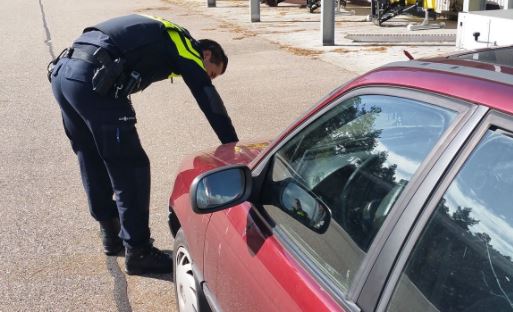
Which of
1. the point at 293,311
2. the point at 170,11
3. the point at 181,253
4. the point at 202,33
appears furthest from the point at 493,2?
the point at 293,311

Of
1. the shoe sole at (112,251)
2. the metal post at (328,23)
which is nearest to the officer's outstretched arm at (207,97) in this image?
the shoe sole at (112,251)

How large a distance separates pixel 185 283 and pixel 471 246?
1866 mm

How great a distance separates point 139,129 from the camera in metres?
7.77

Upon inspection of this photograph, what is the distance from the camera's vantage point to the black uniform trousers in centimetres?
375

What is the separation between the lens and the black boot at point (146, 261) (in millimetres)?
4062

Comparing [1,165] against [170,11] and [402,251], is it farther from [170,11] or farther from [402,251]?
[170,11]

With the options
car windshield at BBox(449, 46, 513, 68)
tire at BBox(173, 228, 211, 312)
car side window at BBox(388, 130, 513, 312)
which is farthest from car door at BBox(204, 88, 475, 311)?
car windshield at BBox(449, 46, 513, 68)

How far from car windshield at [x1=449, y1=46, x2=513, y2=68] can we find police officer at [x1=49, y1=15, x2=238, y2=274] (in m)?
1.74

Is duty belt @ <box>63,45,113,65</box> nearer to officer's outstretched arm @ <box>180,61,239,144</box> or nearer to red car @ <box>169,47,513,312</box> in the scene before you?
officer's outstretched arm @ <box>180,61,239,144</box>

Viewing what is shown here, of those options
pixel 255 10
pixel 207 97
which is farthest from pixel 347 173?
pixel 255 10

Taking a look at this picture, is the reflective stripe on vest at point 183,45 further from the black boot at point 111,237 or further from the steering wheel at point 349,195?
the steering wheel at point 349,195

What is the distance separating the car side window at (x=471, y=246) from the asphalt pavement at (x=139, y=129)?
2246 mm

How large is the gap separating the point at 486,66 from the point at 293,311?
0.91 meters

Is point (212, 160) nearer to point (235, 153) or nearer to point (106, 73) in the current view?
point (235, 153)
